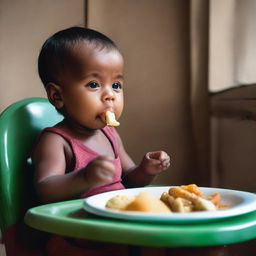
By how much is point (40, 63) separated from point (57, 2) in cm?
83

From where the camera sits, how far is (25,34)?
5.77ft

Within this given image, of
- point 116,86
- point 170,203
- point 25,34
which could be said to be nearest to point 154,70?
point 25,34

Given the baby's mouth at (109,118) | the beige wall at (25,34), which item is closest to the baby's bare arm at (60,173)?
the baby's mouth at (109,118)

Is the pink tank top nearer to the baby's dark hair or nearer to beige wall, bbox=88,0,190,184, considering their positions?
the baby's dark hair

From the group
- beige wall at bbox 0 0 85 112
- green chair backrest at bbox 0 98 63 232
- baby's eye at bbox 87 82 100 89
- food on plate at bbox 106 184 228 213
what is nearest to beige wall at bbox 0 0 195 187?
beige wall at bbox 0 0 85 112

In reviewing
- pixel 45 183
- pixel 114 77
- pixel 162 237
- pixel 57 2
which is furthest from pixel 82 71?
pixel 57 2

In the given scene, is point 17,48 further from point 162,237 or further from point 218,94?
point 162,237

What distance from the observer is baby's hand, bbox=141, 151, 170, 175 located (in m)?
0.92

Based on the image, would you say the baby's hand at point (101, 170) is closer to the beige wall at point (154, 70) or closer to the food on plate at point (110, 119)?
the food on plate at point (110, 119)

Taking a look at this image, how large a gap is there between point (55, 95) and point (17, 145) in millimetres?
136

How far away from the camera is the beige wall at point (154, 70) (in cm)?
176

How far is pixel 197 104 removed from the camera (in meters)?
1.68

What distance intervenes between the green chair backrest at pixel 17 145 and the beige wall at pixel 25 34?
2.45ft

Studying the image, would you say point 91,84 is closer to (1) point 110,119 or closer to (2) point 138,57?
(1) point 110,119
